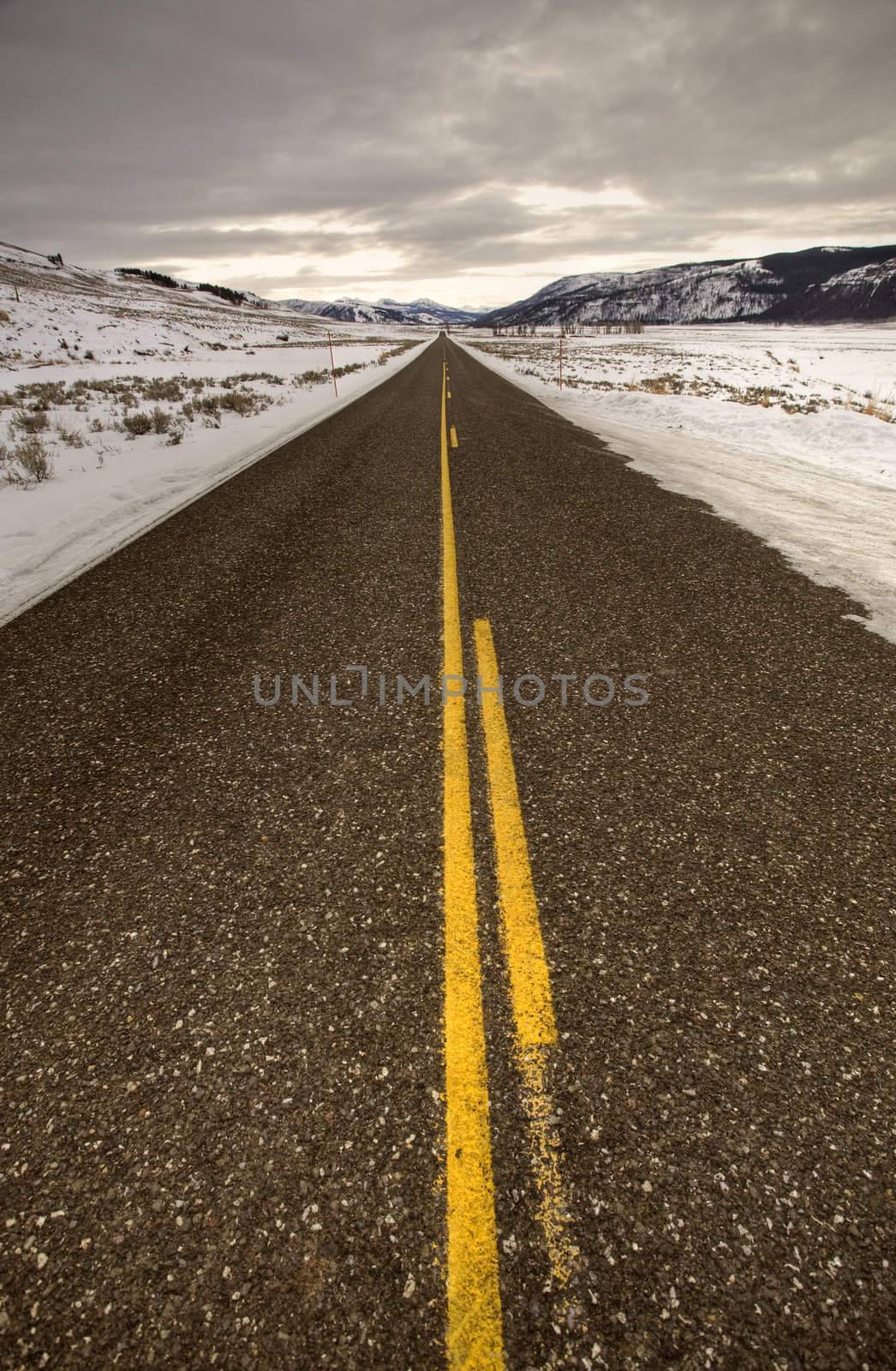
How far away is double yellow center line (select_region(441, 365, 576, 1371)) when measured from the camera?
149 centimetres

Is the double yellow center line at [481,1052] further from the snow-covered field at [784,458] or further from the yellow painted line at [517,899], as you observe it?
the snow-covered field at [784,458]

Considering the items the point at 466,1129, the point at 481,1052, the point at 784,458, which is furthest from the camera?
the point at 784,458

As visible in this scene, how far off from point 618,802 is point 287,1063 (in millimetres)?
1798

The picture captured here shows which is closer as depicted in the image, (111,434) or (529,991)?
(529,991)

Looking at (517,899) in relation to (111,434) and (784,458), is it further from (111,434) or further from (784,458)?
(111,434)

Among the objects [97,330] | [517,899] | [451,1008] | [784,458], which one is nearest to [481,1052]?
[451,1008]

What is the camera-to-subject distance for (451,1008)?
→ 6.89ft

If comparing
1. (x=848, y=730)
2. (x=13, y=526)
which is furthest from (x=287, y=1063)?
(x=13, y=526)

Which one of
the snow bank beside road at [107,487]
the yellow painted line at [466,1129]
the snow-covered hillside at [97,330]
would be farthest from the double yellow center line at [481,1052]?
the snow-covered hillside at [97,330]

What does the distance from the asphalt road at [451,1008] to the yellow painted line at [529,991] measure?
1 cm

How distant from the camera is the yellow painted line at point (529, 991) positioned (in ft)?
5.32

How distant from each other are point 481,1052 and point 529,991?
0.89 ft

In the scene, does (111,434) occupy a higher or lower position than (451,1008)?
higher

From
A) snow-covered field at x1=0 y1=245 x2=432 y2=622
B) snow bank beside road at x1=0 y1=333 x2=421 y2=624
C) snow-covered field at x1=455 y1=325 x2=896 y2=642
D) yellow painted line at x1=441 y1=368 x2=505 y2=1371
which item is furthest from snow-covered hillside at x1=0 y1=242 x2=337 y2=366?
yellow painted line at x1=441 y1=368 x2=505 y2=1371
